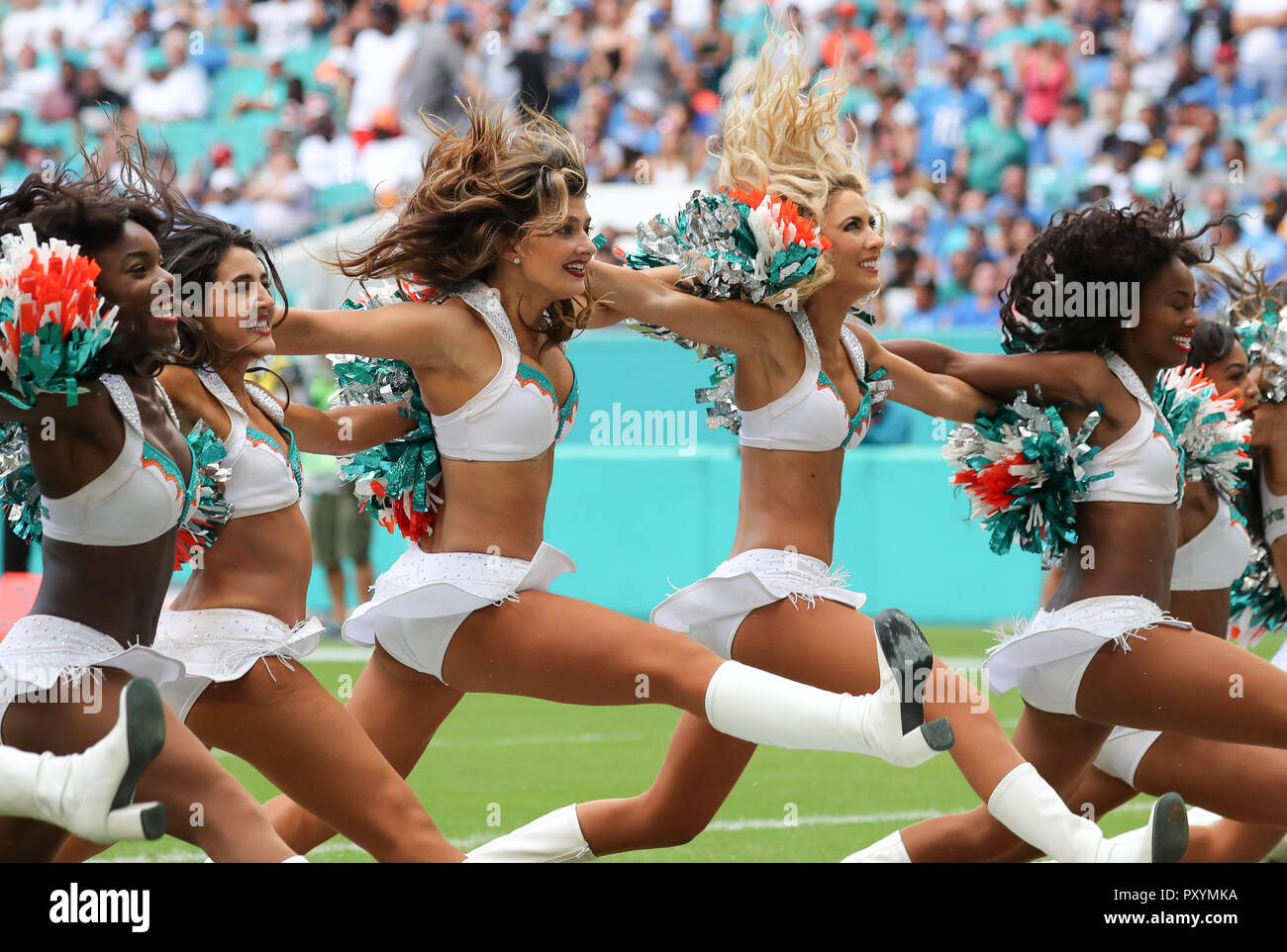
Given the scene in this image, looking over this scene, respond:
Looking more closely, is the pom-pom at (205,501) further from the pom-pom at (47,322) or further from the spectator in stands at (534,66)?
the spectator in stands at (534,66)

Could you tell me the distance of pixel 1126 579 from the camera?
4.13m

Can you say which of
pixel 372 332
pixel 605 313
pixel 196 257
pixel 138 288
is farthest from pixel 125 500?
pixel 605 313

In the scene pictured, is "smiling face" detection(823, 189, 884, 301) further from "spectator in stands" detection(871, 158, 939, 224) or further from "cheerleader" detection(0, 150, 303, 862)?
"spectator in stands" detection(871, 158, 939, 224)

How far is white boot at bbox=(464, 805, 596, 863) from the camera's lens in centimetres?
427

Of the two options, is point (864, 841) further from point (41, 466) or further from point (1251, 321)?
point (41, 466)

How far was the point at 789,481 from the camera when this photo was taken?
13.5 feet

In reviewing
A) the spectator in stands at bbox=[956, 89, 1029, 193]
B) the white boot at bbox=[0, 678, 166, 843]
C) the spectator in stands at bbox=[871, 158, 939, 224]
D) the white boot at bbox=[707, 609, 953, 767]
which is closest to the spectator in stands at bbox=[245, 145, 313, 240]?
the spectator in stands at bbox=[871, 158, 939, 224]

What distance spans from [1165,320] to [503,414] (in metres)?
1.73

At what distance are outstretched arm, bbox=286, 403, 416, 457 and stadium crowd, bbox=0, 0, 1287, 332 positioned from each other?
22.7 ft

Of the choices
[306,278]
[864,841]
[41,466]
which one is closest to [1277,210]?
[306,278]

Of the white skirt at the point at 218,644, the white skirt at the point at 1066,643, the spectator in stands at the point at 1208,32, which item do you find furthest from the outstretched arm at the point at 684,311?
the spectator in stands at the point at 1208,32

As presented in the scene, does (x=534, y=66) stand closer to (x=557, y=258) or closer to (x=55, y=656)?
(x=557, y=258)

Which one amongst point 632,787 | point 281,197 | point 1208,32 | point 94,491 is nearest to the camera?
point 94,491

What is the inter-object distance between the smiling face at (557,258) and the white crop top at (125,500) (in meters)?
1.03
